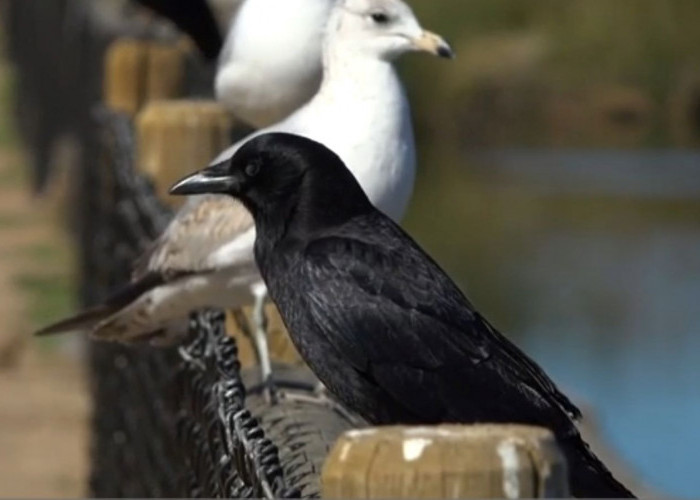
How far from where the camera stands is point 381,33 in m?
4.89

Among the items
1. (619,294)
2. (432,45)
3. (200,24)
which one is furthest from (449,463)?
(619,294)

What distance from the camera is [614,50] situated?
2961 cm

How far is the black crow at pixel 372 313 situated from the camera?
10.8 ft

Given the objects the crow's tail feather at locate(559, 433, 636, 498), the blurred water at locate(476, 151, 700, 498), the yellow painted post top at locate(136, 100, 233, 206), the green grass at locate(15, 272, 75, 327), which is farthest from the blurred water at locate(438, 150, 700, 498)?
the crow's tail feather at locate(559, 433, 636, 498)

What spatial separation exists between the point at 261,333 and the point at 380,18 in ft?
2.65

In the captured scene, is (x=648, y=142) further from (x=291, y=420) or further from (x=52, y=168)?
(x=291, y=420)

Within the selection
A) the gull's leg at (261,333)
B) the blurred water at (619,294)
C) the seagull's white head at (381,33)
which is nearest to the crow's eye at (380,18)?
the seagull's white head at (381,33)

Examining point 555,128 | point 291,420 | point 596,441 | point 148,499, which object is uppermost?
point 291,420

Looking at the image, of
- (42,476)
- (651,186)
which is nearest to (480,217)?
(651,186)

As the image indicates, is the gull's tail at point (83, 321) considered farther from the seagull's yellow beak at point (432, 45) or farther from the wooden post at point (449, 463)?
the wooden post at point (449, 463)

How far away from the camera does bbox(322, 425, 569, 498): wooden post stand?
2.11m

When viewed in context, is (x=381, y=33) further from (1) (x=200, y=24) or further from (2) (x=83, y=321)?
(1) (x=200, y=24)

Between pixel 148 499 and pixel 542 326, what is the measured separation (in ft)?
32.1

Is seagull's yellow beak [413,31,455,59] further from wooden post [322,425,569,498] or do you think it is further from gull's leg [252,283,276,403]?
wooden post [322,425,569,498]
